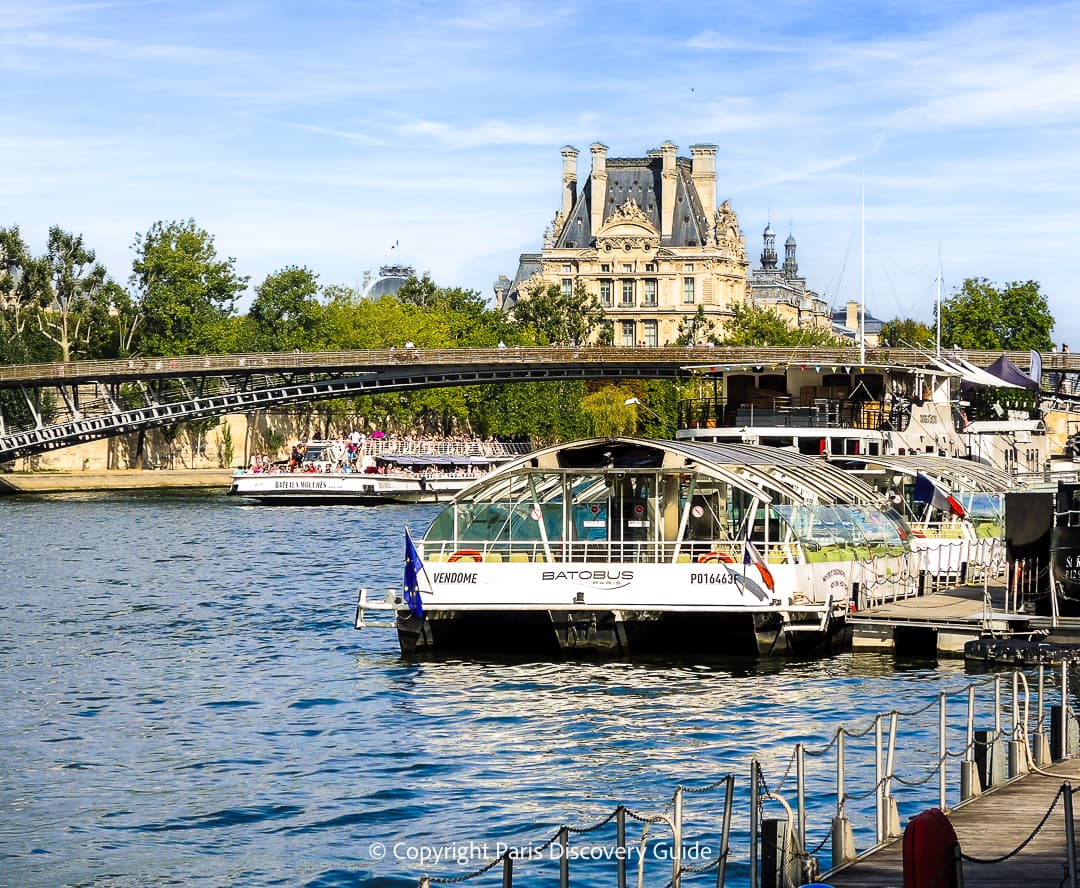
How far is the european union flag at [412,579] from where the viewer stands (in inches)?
1326

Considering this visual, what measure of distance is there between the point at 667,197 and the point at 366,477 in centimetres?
9425

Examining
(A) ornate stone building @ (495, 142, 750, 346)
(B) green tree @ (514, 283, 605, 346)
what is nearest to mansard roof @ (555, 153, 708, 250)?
(A) ornate stone building @ (495, 142, 750, 346)

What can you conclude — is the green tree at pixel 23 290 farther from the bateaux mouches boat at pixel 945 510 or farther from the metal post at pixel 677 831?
the metal post at pixel 677 831

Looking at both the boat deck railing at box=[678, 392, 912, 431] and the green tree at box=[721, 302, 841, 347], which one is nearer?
the boat deck railing at box=[678, 392, 912, 431]

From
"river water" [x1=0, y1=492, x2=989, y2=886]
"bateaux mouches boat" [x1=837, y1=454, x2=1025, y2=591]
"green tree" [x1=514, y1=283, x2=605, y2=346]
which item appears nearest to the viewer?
"river water" [x1=0, y1=492, x2=989, y2=886]

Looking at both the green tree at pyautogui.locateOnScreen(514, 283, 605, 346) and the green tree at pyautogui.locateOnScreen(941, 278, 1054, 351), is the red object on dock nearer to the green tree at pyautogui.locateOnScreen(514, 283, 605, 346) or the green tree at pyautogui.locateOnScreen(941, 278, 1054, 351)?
the green tree at pyautogui.locateOnScreen(941, 278, 1054, 351)

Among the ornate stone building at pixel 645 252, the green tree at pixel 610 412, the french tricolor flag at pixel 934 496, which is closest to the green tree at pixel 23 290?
the green tree at pixel 610 412

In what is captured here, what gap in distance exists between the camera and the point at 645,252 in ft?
630

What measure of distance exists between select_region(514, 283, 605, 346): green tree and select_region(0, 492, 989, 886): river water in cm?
12174

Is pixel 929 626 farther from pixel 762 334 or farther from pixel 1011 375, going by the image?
pixel 762 334

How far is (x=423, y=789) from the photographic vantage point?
24.4m

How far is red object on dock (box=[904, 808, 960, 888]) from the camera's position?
13.9 meters

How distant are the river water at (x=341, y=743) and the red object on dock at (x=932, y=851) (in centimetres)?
609

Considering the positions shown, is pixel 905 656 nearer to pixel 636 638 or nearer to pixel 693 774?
pixel 636 638
